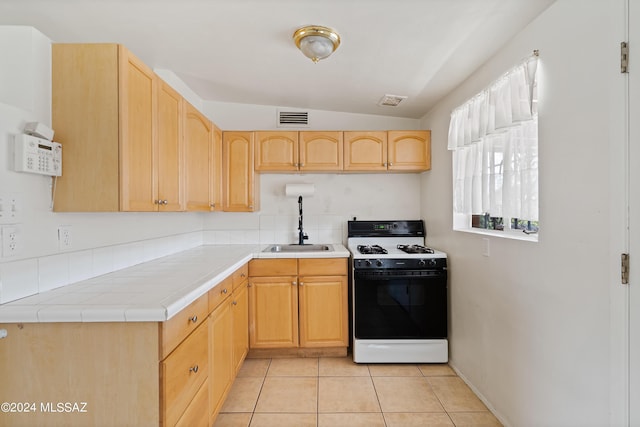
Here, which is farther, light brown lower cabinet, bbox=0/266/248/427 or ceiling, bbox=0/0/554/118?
ceiling, bbox=0/0/554/118

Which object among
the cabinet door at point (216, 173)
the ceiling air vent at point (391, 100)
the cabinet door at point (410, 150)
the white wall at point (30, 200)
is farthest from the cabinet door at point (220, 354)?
the ceiling air vent at point (391, 100)

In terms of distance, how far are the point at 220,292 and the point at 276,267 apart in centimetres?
83

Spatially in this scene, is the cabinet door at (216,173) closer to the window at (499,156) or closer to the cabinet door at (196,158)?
the cabinet door at (196,158)

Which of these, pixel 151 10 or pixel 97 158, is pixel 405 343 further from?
pixel 151 10

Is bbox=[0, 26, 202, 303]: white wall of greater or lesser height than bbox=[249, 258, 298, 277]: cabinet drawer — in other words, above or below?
above

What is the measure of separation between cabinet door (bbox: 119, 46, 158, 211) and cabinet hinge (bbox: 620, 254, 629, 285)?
7.00 ft

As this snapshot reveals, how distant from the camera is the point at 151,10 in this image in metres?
1.55

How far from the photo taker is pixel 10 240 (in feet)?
4.14

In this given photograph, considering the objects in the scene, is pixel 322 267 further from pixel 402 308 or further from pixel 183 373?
pixel 183 373

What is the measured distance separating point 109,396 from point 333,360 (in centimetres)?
190

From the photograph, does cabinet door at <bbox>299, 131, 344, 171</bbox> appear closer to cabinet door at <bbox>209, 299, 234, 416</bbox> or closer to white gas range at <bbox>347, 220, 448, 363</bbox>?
white gas range at <bbox>347, 220, 448, 363</bbox>

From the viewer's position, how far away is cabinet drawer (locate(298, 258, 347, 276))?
8.84ft

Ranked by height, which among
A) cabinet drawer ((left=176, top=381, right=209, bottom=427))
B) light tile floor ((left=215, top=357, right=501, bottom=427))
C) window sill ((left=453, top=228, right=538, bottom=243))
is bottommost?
light tile floor ((left=215, top=357, right=501, bottom=427))

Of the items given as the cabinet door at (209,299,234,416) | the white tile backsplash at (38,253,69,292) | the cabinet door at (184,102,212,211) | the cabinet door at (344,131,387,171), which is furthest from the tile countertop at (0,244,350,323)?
the cabinet door at (344,131,387,171)
